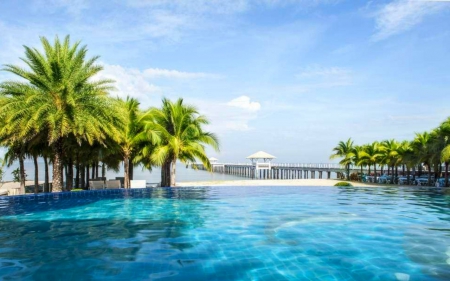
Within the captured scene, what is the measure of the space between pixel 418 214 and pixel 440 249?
518cm

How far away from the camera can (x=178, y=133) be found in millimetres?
21469

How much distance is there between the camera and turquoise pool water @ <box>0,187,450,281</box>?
18.2ft

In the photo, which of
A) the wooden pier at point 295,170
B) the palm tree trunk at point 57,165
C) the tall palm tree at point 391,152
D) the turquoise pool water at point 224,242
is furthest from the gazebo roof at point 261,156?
the turquoise pool water at point 224,242

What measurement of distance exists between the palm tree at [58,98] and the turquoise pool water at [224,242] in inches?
145

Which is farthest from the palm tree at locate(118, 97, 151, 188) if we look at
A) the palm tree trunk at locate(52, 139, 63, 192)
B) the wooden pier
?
the wooden pier

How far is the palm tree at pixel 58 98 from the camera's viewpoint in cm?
1521

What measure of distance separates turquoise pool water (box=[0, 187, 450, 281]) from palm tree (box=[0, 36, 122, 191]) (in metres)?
3.68

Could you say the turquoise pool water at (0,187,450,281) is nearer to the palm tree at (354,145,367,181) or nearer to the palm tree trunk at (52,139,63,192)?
the palm tree trunk at (52,139,63,192)

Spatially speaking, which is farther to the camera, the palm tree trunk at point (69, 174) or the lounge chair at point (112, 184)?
the palm tree trunk at point (69, 174)

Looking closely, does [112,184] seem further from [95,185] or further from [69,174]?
[69,174]

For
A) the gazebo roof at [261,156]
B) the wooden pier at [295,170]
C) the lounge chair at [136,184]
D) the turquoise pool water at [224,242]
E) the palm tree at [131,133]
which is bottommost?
the wooden pier at [295,170]

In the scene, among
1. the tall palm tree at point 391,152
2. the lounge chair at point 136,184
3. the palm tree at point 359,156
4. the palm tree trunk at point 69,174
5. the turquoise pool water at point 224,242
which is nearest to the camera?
the turquoise pool water at point 224,242

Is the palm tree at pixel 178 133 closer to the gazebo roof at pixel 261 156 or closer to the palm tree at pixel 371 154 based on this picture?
the palm tree at pixel 371 154

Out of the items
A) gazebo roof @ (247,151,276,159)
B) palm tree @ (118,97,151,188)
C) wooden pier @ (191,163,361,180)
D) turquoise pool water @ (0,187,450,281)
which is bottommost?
wooden pier @ (191,163,361,180)
